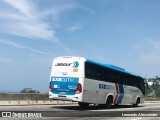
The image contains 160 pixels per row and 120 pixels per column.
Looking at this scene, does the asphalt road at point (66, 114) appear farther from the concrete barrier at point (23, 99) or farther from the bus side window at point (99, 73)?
the concrete barrier at point (23, 99)

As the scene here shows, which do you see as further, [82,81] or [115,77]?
[115,77]

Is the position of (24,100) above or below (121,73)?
below

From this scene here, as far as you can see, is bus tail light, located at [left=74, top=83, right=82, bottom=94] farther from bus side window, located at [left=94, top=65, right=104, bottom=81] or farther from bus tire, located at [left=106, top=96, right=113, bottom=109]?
bus tire, located at [left=106, top=96, right=113, bottom=109]

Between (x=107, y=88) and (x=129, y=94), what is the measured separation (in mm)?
5485

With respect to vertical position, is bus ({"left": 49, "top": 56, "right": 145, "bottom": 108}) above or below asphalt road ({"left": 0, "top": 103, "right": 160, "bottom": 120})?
above

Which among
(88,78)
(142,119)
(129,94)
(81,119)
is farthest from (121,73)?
(81,119)

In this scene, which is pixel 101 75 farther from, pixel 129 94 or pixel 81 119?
pixel 81 119

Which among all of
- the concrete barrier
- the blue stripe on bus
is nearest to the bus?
the blue stripe on bus

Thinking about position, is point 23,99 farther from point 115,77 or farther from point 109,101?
point 115,77

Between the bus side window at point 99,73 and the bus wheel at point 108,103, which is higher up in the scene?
the bus side window at point 99,73

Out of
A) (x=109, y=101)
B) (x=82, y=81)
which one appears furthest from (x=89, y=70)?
(x=109, y=101)

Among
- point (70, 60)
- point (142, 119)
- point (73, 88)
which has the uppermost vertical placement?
point (70, 60)

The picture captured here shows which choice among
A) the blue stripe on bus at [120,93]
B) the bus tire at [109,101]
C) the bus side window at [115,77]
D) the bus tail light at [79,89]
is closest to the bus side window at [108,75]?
the bus side window at [115,77]

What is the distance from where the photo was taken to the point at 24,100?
30.1m
